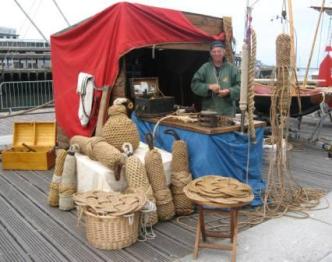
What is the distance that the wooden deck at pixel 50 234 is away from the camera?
3131 mm

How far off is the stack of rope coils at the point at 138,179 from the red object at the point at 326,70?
7.26 metres

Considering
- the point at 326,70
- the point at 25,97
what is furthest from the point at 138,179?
the point at 25,97

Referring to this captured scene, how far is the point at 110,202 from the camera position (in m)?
3.27

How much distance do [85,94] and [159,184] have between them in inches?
78.1

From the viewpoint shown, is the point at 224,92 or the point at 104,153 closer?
the point at 104,153

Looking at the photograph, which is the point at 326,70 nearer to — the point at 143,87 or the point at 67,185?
the point at 143,87

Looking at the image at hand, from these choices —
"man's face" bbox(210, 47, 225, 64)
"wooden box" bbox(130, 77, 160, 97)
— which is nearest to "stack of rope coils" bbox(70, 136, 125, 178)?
"wooden box" bbox(130, 77, 160, 97)

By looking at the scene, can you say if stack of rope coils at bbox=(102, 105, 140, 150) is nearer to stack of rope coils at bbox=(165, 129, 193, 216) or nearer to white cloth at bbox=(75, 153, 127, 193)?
white cloth at bbox=(75, 153, 127, 193)

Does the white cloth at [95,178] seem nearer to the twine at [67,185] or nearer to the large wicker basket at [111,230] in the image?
the twine at [67,185]

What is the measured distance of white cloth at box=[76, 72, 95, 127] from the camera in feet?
16.9

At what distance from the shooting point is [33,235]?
3.48 m

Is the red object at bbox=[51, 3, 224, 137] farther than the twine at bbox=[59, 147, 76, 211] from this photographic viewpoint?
Yes

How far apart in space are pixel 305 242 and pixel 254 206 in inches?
32.6

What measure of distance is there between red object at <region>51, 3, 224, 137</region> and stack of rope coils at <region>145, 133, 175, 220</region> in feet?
5.20
